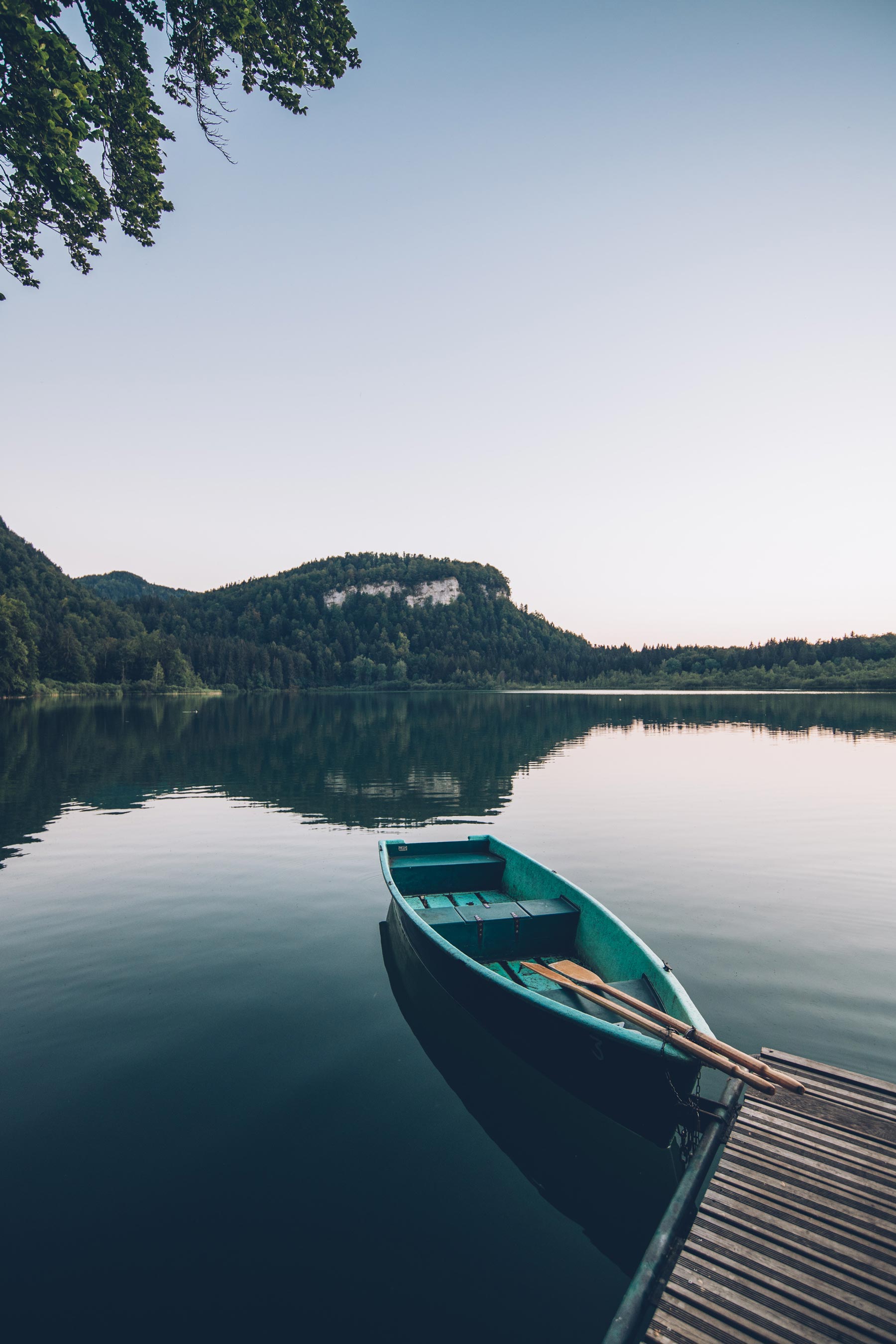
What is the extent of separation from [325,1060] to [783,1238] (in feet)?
18.1

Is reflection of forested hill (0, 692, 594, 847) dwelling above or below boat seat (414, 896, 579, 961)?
below

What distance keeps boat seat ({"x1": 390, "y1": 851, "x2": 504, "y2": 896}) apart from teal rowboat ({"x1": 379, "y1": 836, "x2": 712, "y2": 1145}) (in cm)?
2

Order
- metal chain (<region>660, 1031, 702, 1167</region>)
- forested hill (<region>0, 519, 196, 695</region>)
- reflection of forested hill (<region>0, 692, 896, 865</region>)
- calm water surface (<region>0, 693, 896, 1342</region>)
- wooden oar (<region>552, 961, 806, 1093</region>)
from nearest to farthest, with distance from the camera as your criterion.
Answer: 1. calm water surface (<region>0, 693, 896, 1342</region>)
2. metal chain (<region>660, 1031, 702, 1167</region>)
3. wooden oar (<region>552, 961, 806, 1093</region>)
4. reflection of forested hill (<region>0, 692, 896, 865</region>)
5. forested hill (<region>0, 519, 196, 695</region>)

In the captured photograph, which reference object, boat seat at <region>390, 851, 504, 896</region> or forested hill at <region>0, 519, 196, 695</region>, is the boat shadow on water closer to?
boat seat at <region>390, 851, 504, 896</region>

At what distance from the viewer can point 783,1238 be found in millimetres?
4652

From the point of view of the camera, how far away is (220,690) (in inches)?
6718

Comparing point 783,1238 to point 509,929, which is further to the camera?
point 509,929

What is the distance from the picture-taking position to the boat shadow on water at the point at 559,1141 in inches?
233

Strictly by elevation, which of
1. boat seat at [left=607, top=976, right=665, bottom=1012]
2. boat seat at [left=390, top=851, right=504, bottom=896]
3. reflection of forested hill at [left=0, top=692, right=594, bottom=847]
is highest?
boat seat at [left=607, top=976, right=665, bottom=1012]

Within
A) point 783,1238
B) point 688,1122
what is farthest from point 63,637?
point 783,1238

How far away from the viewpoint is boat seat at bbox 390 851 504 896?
513 inches

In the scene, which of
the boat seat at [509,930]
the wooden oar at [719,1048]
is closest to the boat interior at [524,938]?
the boat seat at [509,930]

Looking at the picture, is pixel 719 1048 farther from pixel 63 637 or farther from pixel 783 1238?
pixel 63 637

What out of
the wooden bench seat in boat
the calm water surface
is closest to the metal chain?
the calm water surface
